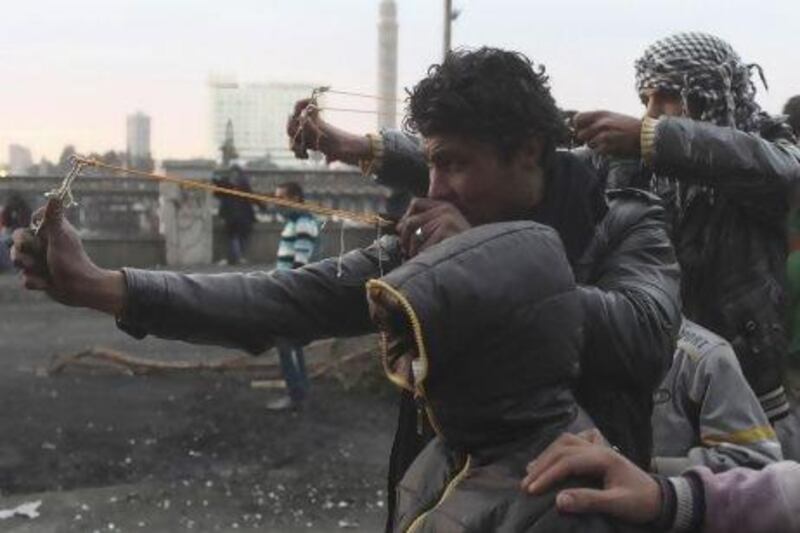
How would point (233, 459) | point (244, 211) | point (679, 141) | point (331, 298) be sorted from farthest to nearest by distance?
point (244, 211), point (233, 459), point (679, 141), point (331, 298)

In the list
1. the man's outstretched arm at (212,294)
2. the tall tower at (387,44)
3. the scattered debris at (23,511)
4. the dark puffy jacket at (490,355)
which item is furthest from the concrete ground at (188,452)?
the tall tower at (387,44)

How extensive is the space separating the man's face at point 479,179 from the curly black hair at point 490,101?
2 centimetres

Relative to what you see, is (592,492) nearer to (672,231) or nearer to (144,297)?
(144,297)

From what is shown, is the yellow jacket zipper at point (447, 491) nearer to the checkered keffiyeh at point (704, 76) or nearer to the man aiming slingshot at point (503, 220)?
the man aiming slingshot at point (503, 220)

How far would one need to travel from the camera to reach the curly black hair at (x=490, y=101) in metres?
1.76

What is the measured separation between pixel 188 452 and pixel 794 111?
472 cm

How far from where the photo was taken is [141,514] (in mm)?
6234

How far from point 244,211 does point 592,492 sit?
1788 centimetres

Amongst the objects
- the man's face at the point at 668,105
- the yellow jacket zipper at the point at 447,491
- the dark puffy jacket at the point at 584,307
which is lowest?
the yellow jacket zipper at the point at 447,491

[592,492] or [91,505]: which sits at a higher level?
[592,492]

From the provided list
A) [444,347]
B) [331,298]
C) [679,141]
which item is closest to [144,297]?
A: [331,298]

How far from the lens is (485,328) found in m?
1.47

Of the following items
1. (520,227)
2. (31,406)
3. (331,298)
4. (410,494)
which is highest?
(520,227)

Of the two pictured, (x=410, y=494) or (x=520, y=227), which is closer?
(x=520, y=227)
